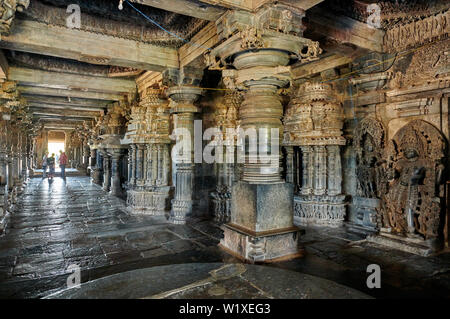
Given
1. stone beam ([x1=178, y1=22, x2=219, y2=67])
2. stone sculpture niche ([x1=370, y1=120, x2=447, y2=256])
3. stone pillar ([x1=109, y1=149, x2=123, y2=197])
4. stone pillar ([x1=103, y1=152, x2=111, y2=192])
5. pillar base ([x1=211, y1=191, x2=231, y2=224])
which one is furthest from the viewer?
stone pillar ([x1=103, y1=152, x2=111, y2=192])

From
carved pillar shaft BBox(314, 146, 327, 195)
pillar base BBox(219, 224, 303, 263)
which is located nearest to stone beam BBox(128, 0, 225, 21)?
pillar base BBox(219, 224, 303, 263)

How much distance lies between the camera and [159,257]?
4.21 meters

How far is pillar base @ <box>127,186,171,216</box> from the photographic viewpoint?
7.46 meters

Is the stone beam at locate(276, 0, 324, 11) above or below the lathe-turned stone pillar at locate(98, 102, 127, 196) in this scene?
above

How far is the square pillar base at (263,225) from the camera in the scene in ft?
12.7

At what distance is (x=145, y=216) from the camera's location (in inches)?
285

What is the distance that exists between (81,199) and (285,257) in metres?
8.13

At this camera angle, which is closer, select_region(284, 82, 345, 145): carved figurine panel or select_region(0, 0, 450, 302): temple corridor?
select_region(0, 0, 450, 302): temple corridor

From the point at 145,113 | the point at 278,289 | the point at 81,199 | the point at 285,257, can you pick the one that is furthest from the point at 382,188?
the point at 81,199

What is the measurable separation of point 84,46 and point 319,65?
4.92 metres

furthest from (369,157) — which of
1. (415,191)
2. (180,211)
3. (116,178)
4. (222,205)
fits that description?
(116,178)

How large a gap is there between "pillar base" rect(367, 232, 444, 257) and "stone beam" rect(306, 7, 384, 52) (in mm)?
3355

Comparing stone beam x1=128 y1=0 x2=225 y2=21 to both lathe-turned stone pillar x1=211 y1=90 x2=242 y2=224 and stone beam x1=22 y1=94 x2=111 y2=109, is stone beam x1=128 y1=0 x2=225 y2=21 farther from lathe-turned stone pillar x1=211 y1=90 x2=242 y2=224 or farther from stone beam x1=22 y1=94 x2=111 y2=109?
stone beam x1=22 y1=94 x2=111 y2=109

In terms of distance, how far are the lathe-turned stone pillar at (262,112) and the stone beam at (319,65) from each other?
2374 mm
